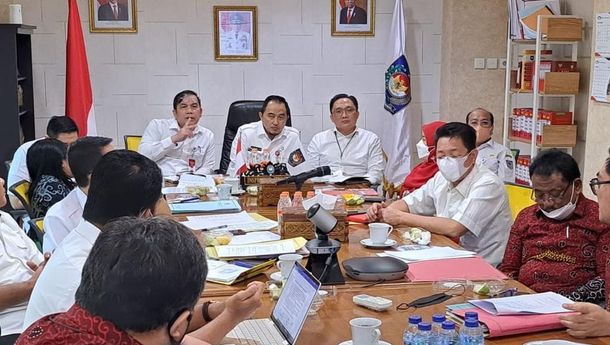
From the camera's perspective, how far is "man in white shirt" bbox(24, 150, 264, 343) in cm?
175

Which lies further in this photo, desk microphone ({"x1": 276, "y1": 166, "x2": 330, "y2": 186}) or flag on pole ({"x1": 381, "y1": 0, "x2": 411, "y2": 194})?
flag on pole ({"x1": 381, "y1": 0, "x2": 411, "y2": 194})

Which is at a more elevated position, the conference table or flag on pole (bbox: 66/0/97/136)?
flag on pole (bbox: 66/0/97/136)

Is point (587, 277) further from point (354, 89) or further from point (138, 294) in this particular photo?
point (354, 89)

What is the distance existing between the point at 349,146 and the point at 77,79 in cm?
225

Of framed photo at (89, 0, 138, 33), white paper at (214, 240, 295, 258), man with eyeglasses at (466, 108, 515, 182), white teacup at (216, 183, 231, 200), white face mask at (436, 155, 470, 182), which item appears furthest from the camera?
framed photo at (89, 0, 138, 33)

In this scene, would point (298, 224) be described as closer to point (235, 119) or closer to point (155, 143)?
point (155, 143)

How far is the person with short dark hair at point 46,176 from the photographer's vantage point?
3.44m

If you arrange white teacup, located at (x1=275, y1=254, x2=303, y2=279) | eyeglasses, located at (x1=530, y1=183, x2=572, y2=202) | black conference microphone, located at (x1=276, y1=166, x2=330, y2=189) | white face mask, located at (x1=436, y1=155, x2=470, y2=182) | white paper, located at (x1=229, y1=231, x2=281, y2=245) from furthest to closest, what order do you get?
black conference microphone, located at (x1=276, y1=166, x2=330, y2=189)
white face mask, located at (x1=436, y1=155, x2=470, y2=182)
white paper, located at (x1=229, y1=231, x2=281, y2=245)
eyeglasses, located at (x1=530, y1=183, x2=572, y2=202)
white teacup, located at (x1=275, y1=254, x2=303, y2=279)

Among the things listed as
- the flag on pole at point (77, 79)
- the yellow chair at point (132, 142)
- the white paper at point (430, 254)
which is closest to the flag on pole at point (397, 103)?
the yellow chair at point (132, 142)

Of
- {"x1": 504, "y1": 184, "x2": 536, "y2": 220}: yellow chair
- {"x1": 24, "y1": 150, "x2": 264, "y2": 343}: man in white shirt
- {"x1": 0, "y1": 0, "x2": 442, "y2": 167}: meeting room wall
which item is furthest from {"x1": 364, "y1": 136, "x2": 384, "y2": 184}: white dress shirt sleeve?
{"x1": 24, "y1": 150, "x2": 264, "y2": 343}: man in white shirt

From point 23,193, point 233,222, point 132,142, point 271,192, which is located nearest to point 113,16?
point 132,142

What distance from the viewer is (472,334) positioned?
168cm

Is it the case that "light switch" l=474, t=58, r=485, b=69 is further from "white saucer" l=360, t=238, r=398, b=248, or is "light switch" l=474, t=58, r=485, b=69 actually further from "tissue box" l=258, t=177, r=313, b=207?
"white saucer" l=360, t=238, r=398, b=248

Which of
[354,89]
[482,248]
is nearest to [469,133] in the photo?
[482,248]
